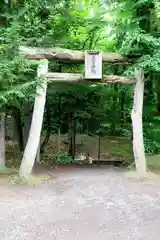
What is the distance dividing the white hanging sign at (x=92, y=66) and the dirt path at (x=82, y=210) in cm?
240

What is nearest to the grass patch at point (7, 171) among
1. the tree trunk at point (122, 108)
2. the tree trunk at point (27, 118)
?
the tree trunk at point (27, 118)

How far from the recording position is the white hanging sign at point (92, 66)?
821cm

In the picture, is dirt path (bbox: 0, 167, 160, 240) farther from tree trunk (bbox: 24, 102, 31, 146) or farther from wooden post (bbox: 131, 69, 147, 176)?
tree trunk (bbox: 24, 102, 31, 146)

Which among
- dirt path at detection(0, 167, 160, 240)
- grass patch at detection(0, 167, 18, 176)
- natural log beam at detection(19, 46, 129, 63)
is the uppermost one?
natural log beam at detection(19, 46, 129, 63)

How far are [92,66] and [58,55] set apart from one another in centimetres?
85

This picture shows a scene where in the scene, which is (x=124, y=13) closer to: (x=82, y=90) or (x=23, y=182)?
(x=82, y=90)

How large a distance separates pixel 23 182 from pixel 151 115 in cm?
611

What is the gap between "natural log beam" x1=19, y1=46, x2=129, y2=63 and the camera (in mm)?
8086

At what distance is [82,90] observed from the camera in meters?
10.0

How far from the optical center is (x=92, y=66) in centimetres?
821

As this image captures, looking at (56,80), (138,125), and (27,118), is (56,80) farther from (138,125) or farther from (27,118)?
(27,118)

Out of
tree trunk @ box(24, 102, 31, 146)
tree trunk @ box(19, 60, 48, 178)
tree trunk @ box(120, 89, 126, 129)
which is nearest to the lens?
tree trunk @ box(19, 60, 48, 178)

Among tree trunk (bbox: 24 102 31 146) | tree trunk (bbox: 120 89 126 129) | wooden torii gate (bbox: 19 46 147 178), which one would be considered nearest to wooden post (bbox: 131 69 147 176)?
wooden torii gate (bbox: 19 46 147 178)

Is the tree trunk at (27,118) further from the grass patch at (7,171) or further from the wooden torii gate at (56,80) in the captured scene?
the wooden torii gate at (56,80)
